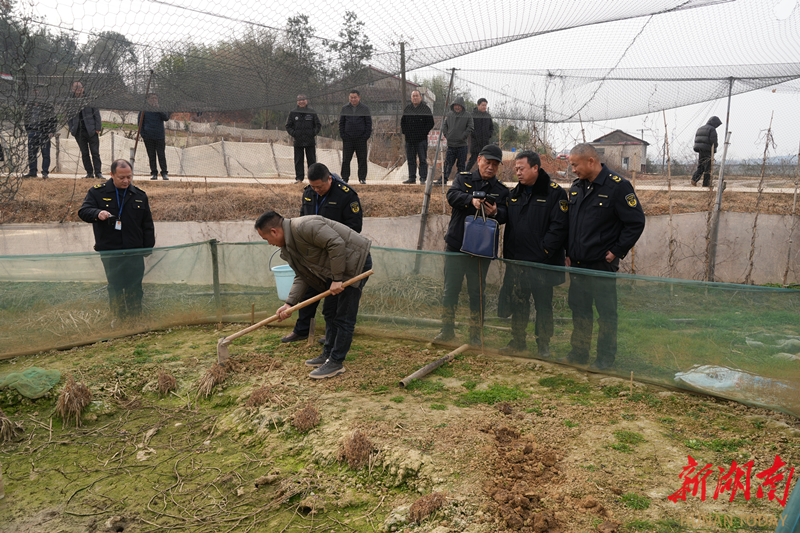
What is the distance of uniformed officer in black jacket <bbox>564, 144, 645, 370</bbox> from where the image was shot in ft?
13.7

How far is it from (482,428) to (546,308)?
4.73ft

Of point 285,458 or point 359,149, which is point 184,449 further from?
point 359,149

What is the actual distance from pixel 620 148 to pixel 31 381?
8483 millimetres

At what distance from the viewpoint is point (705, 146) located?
8234mm

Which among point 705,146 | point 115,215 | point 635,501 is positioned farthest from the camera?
point 705,146

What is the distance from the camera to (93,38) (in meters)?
5.57

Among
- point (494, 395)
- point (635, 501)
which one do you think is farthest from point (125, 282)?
point (635, 501)

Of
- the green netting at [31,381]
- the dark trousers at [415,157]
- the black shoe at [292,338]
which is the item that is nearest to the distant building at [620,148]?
the dark trousers at [415,157]

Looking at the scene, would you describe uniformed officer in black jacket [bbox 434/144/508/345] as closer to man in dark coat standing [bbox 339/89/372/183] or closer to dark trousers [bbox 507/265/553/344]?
dark trousers [bbox 507/265/553/344]

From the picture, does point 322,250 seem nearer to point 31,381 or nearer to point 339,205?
point 339,205

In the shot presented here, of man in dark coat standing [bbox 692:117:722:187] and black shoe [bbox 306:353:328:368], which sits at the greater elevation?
man in dark coat standing [bbox 692:117:722:187]

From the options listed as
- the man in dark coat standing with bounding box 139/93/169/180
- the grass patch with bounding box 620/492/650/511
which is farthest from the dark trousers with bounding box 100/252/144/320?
the grass patch with bounding box 620/492/650/511

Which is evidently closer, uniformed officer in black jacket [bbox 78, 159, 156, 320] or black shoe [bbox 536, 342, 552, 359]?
black shoe [bbox 536, 342, 552, 359]

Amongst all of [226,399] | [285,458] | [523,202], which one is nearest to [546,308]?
[523,202]
